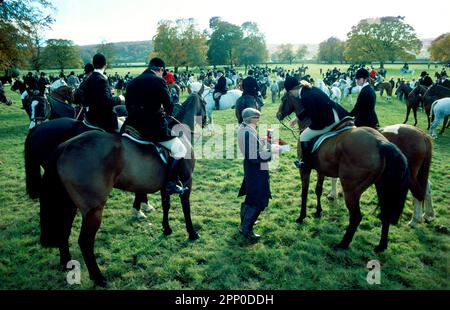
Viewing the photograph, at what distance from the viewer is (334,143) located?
5.17 meters

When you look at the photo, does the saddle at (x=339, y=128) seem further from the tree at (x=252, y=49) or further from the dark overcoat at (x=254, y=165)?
the tree at (x=252, y=49)

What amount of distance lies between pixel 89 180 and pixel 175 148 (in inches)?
55.1

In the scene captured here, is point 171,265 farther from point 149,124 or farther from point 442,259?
point 442,259

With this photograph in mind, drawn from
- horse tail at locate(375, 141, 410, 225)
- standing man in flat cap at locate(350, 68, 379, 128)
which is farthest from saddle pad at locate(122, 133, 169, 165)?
standing man in flat cap at locate(350, 68, 379, 128)

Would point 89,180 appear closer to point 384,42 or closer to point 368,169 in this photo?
point 368,169

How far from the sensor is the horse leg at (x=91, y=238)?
4047mm

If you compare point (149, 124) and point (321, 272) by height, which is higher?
point (149, 124)

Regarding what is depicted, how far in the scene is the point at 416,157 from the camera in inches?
216

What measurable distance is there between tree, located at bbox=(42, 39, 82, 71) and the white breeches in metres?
98.2

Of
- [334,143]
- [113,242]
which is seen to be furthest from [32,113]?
[334,143]

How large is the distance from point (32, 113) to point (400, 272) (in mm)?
9406

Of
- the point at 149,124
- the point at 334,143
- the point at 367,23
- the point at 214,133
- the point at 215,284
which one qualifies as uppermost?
the point at 367,23

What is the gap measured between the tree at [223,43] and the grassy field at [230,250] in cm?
7615

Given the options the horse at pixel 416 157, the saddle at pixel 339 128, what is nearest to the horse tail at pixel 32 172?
the saddle at pixel 339 128
